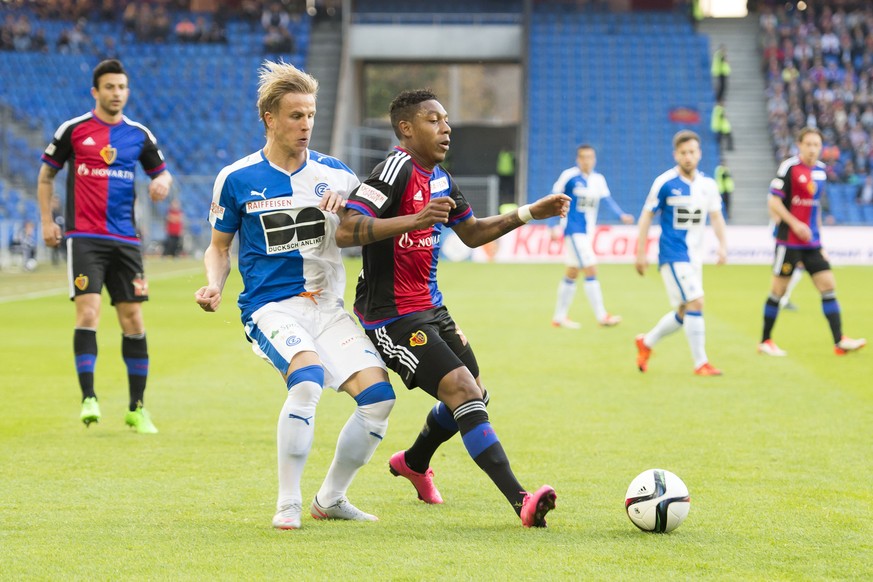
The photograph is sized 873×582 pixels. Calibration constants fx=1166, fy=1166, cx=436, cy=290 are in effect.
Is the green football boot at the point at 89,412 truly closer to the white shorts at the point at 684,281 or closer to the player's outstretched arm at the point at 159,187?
the player's outstretched arm at the point at 159,187

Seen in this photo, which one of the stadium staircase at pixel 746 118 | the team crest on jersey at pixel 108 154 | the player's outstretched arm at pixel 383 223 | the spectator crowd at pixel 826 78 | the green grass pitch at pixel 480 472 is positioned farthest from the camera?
the stadium staircase at pixel 746 118

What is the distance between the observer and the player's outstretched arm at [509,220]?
17.4 feet

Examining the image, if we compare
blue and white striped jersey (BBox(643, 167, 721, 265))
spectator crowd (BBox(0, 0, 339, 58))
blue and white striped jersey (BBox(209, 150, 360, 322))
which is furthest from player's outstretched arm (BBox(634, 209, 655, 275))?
spectator crowd (BBox(0, 0, 339, 58))

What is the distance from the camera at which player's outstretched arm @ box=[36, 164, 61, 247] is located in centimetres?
776

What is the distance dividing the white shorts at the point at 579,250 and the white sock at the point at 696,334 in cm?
480

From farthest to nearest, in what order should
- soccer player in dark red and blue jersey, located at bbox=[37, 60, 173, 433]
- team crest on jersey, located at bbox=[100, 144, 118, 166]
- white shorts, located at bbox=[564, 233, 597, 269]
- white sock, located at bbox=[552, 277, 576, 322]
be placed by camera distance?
white shorts, located at bbox=[564, 233, 597, 269]
white sock, located at bbox=[552, 277, 576, 322]
team crest on jersey, located at bbox=[100, 144, 118, 166]
soccer player in dark red and blue jersey, located at bbox=[37, 60, 173, 433]

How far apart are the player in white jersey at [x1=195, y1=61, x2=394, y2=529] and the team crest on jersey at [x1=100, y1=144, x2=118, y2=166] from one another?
2578 millimetres

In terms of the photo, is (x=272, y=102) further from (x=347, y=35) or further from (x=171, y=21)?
(x=171, y=21)

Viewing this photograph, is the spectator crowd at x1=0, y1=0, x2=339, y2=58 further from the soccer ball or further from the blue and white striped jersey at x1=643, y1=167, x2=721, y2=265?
the soccer ball

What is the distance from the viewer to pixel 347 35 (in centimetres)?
3906

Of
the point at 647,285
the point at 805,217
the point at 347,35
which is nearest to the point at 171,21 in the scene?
the point at 347,35

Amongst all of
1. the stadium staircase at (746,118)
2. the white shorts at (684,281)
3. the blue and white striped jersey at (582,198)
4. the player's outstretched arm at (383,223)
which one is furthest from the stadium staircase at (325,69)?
the player's outstretched arm at (383,223)

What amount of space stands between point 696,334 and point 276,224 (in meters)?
6.46

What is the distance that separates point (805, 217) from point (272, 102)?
865 centimetres
